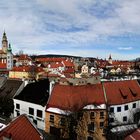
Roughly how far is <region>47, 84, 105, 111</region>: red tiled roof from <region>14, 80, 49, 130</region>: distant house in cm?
137

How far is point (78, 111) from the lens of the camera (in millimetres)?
33188

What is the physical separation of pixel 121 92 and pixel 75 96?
694 centimetres

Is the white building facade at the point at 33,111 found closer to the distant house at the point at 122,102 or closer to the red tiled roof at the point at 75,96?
the red tiled roof at the point at 75,96

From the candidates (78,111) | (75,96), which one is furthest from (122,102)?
(78,111)

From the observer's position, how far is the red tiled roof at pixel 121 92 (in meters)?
37.0

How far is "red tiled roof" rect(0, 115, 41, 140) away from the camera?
21625 mm

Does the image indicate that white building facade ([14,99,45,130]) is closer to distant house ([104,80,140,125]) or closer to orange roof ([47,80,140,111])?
orange roof ([47,80,140,111])

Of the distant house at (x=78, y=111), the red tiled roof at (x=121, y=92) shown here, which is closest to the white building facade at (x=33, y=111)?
the distant house at (x=78, y=111)

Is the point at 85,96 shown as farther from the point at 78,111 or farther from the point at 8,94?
the point at 8,94

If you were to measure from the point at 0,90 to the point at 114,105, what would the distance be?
798 inches

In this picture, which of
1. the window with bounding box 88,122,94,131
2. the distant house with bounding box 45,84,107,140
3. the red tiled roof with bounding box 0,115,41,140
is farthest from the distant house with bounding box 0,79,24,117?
the red tiled roof with bounding box 0,115,41,140

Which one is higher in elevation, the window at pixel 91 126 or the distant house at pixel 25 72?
the distant house at pixel 25 72

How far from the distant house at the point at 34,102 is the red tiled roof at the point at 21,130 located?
11984 millimetres

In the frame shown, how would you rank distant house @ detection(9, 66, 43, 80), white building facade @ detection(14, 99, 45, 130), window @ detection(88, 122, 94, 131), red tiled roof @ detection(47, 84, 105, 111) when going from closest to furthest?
window @ detection(88, 122, 94, 131) < red tiled roof @ detection(47, 84, 105, 111) < white building facade @ detection(14, 99, 45, 130) < distant house @ detection(9, 66, 43, 80)
